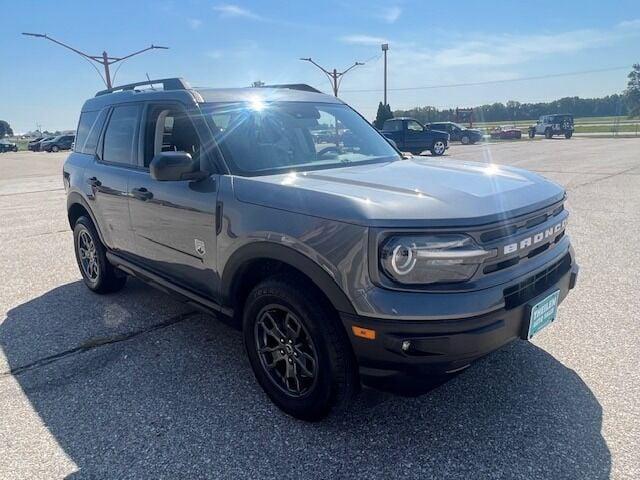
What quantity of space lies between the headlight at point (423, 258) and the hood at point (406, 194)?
7 centimetres

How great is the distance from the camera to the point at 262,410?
285 centimetres

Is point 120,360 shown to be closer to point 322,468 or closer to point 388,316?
point 322,468

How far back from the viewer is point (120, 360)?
3.49m

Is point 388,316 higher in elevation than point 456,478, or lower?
higher

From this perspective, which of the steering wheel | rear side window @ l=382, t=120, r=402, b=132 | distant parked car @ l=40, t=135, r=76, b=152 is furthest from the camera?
distant parked car @ l=40, t=135, r=76, b=152

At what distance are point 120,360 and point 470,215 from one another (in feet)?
8.79

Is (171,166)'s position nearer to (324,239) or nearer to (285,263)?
(285,263)

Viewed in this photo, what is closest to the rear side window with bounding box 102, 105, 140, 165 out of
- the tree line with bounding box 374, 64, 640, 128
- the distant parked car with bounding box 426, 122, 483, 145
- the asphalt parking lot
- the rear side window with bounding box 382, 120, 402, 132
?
the asphalt parking lot

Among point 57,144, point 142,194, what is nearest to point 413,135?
point 142,194

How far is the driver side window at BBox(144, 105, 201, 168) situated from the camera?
3322mm

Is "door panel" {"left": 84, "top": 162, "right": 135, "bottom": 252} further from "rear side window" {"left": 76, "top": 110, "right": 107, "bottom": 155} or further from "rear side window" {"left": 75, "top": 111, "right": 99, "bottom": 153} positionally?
"rear side window" {"left": 75, "top": 111, "right": 99, "bottom": 153}

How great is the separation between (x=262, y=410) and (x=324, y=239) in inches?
47.0

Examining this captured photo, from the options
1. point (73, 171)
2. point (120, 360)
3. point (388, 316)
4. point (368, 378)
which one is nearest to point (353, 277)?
point (388, 316)

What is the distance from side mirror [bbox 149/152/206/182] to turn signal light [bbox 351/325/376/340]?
4.71ft
